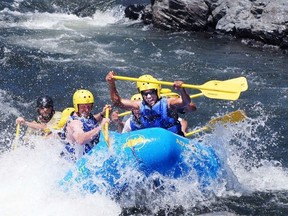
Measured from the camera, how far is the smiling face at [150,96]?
23.1ft

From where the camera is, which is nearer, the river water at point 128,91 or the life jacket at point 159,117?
the river water at point 128,91

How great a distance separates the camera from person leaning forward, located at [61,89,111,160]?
6773 mm

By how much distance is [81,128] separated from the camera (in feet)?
22.5

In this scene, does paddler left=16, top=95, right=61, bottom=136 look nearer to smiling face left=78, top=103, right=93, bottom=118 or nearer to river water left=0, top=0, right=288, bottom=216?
river water left=0, top=0, right=288, bottom=216

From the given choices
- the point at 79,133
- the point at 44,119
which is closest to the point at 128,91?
the point at 44,119

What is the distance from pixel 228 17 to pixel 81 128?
1110 centimetres

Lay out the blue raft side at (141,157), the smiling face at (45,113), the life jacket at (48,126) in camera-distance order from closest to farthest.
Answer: the blue raft side at (141,157)
the life jacket at (48,126)
the smiling face at (45,113)

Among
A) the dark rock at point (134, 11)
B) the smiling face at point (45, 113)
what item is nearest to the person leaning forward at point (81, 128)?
the smiling face at point (45, 113)

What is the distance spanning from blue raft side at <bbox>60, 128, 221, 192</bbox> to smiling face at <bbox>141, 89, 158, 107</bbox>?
455mm

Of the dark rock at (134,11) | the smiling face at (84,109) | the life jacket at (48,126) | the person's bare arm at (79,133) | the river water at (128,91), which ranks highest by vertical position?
the smiling face at (84,109)

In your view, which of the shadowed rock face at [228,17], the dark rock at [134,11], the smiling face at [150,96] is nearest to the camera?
the smiling face at [150,96]

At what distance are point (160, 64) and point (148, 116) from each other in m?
7.33

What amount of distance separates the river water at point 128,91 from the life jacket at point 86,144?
0.59 feet

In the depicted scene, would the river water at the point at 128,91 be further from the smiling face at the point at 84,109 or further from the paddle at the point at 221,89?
the paddle at the point at 221,89
